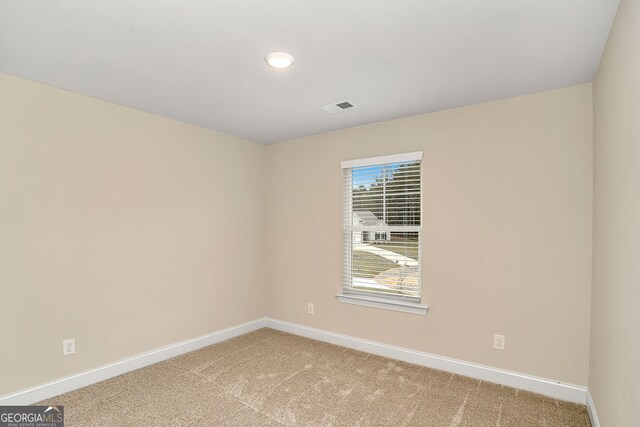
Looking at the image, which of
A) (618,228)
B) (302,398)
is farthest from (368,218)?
(618,228)

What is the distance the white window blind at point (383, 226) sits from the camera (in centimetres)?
325

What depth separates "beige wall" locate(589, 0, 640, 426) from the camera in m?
1.37

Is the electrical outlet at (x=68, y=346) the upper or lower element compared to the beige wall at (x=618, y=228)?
lower

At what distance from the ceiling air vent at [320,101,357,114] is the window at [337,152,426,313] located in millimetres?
682

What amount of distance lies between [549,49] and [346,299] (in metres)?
2.79

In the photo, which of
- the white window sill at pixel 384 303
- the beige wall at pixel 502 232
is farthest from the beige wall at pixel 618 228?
the white window sill at pixel 384 303

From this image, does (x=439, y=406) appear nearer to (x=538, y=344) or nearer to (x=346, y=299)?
(x=538, y=344)

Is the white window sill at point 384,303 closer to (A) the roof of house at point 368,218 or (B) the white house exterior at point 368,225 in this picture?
(B) the white house exterior at point 368,225

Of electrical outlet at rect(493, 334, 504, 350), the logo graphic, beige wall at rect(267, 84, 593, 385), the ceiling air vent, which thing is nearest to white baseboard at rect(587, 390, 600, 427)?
beige wall at rect(267, 84, 593, 385)

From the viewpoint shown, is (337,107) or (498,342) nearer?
(498,342)

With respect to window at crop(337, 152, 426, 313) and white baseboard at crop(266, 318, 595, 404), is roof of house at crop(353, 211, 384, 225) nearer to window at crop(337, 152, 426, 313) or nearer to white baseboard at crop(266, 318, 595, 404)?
window at crop(337, 152, 426, 313)

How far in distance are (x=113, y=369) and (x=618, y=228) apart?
375 centimetres

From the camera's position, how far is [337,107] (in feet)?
9.80

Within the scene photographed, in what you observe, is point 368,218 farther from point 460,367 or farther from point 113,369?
point 113,369
